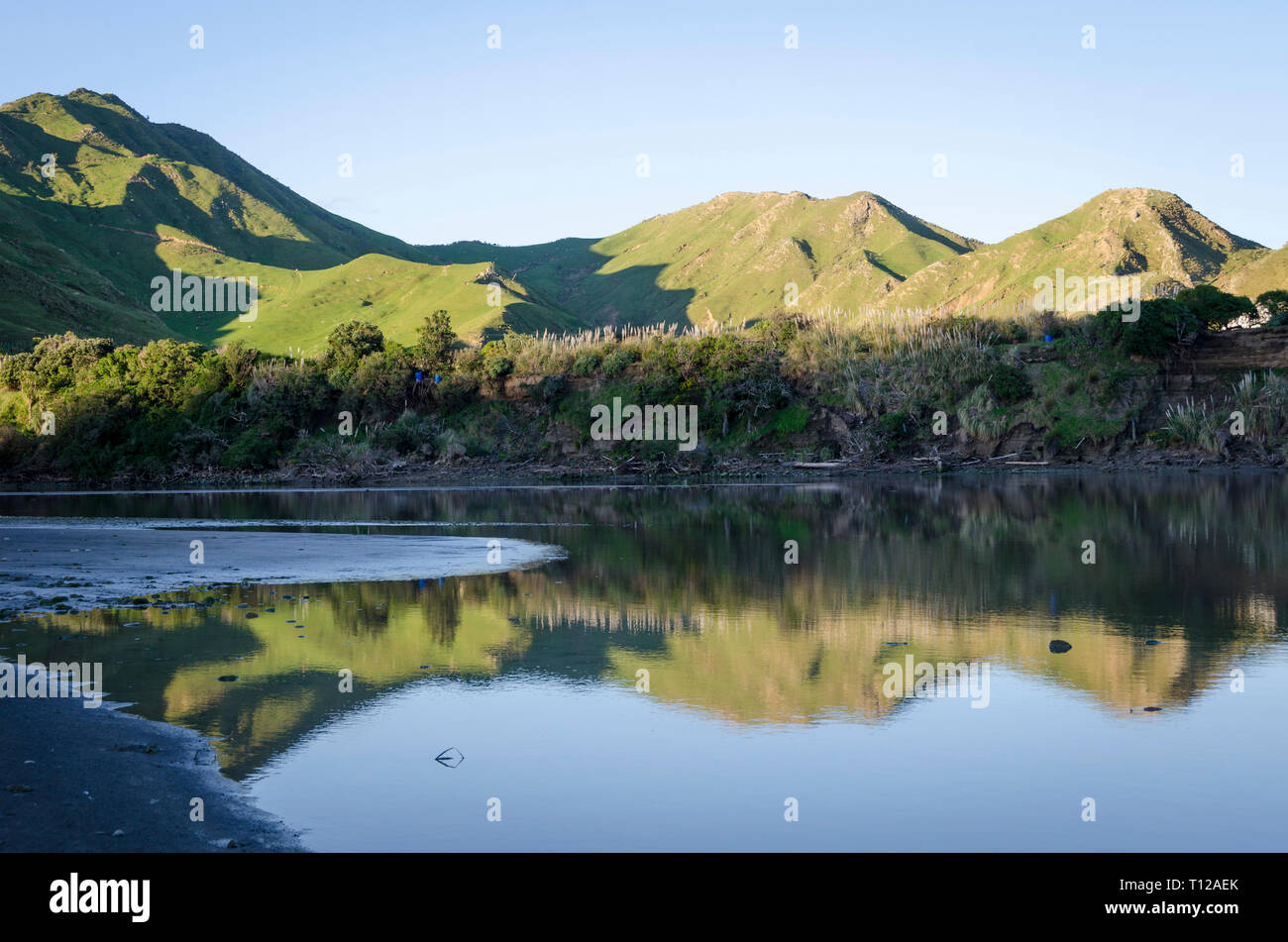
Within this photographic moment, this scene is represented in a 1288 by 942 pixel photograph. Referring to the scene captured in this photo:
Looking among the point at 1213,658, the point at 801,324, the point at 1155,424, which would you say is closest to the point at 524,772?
the point at 1213,658

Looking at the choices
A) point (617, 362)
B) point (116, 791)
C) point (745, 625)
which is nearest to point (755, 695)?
point (745, 625)

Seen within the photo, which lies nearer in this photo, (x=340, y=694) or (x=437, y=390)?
(x=340, y=694)

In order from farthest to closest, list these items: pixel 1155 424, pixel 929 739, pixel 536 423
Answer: pixel 536 423, pixel 1155 424, pixel 929 739

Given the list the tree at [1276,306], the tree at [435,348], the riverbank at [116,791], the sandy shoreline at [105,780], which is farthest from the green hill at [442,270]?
the riverbank at [116,791]

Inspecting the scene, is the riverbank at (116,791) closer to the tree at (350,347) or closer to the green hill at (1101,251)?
the tree at (350,347)
